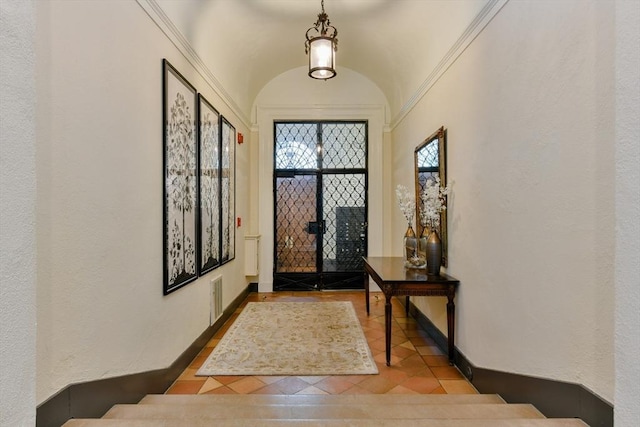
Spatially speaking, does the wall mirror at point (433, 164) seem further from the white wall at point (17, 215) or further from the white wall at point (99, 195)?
the white wall at point (17, 215)

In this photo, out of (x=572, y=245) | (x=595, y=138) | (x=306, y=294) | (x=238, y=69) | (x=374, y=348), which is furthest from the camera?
(x=306, y=294)

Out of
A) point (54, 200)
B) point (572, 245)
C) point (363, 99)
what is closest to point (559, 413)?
point (572, 245)

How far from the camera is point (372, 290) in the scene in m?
5.30

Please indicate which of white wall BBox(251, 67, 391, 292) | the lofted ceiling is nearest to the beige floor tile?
the lofted ceiling

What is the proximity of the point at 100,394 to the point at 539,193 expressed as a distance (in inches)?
92.3

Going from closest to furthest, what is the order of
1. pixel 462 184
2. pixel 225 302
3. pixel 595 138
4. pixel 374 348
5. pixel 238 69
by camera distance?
1. pixel 595 138
2. pixel 462 184
3. pixel 374 348
4. pixel 225 302
5. pixel 238 69

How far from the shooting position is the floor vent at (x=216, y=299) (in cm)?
327

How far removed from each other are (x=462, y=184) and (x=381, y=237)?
291 centimetres

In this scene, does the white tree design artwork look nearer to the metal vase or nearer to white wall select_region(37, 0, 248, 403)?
white wall select_region(37, 0, 248, 403)

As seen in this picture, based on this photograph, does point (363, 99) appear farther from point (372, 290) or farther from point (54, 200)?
point (54, 200)

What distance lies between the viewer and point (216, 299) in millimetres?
3381

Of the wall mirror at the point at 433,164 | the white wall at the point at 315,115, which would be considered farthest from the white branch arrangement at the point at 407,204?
the white wall at the point at 315,115

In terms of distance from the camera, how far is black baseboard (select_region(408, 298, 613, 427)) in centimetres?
126

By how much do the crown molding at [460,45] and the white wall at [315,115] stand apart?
1.39 m
